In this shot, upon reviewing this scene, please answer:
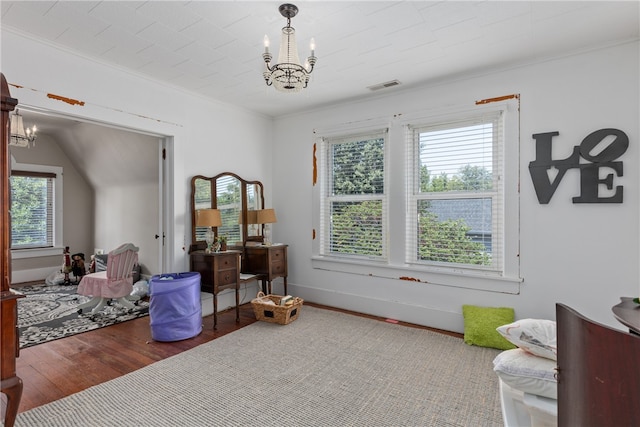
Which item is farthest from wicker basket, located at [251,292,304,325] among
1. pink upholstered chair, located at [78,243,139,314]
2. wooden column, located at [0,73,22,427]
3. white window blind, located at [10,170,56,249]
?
white window blind, located at [10,170,56,249]

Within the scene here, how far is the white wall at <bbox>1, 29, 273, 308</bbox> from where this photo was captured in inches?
100

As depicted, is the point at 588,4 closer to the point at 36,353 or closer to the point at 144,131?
the point at 144,131

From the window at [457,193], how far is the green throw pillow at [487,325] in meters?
0.44

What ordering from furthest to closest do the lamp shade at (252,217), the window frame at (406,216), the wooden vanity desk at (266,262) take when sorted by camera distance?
the lamp shade at (252,217) → the wooden vanity desk at (266,262) → the window frame at (406,216)

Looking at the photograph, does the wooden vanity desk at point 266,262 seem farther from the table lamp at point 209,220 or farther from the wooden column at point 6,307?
the wooden column at point 6,307

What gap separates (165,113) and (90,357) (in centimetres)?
248

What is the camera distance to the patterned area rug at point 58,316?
132 inches

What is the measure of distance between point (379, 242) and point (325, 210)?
0.88m

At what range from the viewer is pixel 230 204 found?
13.9 feet

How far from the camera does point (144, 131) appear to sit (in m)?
3.38

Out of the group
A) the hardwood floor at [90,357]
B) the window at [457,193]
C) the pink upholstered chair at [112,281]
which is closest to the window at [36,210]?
the pink upholstered chair at [112,281]

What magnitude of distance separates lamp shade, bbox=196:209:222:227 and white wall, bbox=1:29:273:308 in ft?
0.64

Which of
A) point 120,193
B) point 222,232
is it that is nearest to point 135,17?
point 222,232

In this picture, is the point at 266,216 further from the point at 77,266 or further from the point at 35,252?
the point at 35,252
